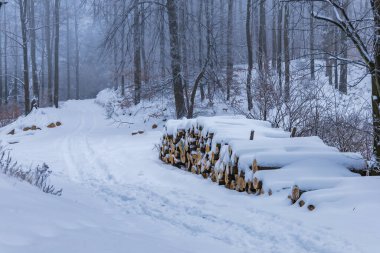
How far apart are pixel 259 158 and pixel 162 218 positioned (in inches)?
71.0

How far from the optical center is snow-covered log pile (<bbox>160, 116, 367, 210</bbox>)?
6.04m

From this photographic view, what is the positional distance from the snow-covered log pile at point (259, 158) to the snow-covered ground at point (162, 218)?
26 cm

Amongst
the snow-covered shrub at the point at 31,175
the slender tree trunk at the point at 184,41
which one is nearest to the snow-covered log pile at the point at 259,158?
the snow-covered shrub at the point at 31,175

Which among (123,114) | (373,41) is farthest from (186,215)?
(123,114)

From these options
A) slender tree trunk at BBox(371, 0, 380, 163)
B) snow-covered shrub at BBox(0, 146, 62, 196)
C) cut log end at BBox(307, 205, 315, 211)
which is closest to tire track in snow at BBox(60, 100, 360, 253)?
cut log end at BBox(307, 205, 315, 211)

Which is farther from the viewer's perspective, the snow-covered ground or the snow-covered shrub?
the snow-covered shrub

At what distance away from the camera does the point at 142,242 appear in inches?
140

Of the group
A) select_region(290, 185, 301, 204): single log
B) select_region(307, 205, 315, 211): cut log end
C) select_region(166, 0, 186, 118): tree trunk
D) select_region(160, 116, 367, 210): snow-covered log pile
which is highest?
select_region(166, 0, 186, 118): tree trunk

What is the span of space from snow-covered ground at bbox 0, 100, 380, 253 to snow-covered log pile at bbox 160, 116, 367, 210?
257 mm

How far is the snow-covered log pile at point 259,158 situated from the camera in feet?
19.8

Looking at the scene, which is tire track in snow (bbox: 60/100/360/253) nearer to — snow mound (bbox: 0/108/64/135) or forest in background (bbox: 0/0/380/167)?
forest in background (bbox: 0/0/380/167)

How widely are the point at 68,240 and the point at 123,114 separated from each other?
1928 centimetres

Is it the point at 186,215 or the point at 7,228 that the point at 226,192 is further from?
the point at 7,228

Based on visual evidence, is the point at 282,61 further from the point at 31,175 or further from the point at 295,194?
the point at 31,175
